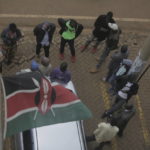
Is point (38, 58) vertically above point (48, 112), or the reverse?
point (38, 58)

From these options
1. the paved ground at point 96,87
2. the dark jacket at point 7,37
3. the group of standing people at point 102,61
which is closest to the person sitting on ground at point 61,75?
the group of standing people at point 102,61

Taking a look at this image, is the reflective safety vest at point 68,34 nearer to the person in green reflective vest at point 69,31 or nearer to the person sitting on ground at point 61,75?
the person in green reflective vest at point 69,31

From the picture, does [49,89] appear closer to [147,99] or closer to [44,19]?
[147,99]

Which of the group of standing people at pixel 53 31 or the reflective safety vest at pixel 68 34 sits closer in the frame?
the group of standing people at pixel 53 31

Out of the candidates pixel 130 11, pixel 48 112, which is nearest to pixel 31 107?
pixel 48 112

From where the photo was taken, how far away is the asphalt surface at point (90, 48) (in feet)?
32.9

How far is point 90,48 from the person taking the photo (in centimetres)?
1193

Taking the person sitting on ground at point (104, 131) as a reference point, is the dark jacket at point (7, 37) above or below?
above

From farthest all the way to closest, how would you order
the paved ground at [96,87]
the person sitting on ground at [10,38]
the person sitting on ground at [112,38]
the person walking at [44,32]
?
the person sitting on ground at [112,38], the person walking at [44,32], the person sitting on ground at [10,38], the paved ground at [96,87]

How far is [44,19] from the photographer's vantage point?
41.5 ft

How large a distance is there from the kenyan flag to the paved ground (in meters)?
2.80

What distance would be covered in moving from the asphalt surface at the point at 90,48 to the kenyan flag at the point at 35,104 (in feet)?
9.20

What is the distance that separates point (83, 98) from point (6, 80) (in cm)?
435

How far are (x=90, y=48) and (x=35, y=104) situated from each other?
5661 millimetres
